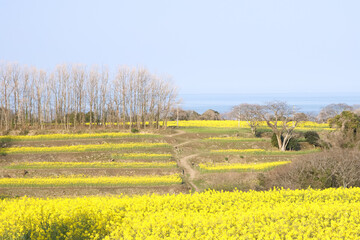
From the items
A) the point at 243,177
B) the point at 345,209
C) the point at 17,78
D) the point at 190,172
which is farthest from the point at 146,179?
the point at 17,78

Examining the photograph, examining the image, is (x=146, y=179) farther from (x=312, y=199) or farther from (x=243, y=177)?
(x=312, y=199)

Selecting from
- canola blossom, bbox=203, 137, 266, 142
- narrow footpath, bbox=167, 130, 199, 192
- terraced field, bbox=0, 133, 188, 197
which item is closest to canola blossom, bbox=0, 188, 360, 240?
terraced field, bbox=0, 133, 188, 197

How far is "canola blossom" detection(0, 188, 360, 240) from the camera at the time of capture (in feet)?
31.4

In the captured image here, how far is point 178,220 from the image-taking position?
9.96 m

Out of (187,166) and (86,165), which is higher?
(86,165)

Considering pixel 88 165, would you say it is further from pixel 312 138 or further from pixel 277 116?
pixel 312 138

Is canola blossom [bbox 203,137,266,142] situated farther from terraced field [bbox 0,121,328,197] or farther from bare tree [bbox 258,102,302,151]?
bare tree [bbox 258,102,302,151]

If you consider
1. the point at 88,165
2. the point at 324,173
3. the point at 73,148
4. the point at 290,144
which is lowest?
the point at 88,165

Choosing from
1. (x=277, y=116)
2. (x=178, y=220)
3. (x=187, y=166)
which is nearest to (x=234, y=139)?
(x=277, y=116)

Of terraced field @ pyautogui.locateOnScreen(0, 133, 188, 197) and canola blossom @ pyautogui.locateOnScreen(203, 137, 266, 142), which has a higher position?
canola blossom @ pyautogui.locateOnScreen(203, 137, 266, 142)

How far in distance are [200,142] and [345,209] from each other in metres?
29.3

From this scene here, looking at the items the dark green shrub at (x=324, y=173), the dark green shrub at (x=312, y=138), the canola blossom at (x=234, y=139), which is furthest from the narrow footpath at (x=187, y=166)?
the dark green shrub at (x=312, y=138)

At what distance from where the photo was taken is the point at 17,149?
115ft

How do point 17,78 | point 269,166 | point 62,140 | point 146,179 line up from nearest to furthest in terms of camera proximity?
point 146,179, point 269,166, point 62,140, point 17,78
